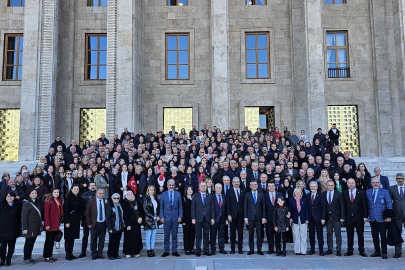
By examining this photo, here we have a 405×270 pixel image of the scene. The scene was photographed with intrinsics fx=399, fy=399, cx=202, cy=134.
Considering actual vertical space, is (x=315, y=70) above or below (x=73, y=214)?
above

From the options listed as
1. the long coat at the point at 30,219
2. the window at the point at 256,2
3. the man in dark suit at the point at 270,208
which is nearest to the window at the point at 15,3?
the window at the point at 256,2

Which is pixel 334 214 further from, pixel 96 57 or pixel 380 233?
pixel 96 57

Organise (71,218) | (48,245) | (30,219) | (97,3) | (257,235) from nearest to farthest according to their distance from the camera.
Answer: (30,219)
(48,245)
(71,218)
(257,235)
(97,3)

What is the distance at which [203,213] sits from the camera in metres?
10.3

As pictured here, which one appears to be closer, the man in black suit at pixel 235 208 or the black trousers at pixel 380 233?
the black trousers at pixel 380 233

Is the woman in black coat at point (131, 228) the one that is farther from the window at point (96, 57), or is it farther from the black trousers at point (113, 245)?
the window at point (96, 57)

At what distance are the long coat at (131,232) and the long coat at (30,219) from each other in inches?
82.0

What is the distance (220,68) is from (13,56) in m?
12.3

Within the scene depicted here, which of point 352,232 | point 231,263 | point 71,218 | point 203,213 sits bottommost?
point 231,263

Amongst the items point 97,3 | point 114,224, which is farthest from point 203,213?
point 97,3

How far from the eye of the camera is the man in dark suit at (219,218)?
10406 mm

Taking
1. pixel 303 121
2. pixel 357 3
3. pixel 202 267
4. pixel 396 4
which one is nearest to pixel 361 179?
pixel 202 267

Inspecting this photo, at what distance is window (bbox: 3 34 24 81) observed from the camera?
76.2 ft

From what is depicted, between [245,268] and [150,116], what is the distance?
1563 centimetres
